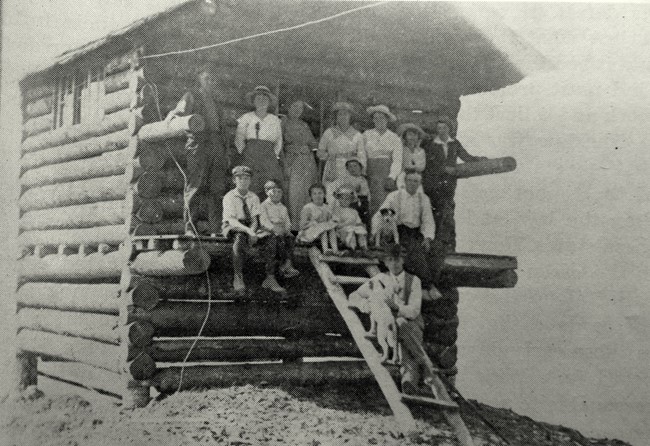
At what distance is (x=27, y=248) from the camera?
1427 cm

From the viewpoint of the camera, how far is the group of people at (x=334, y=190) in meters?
10.7

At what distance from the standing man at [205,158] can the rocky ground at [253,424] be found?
2.07m

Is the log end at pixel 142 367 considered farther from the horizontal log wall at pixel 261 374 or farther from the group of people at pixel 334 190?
the group of people at pixel 334 190

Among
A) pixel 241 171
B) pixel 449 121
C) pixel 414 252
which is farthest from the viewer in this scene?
pixel 449 121

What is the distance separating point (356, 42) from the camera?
42.4 ft

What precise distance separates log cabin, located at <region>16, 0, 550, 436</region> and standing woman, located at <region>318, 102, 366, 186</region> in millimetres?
636

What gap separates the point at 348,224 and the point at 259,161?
4.59ft

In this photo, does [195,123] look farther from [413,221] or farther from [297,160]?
[413,221]

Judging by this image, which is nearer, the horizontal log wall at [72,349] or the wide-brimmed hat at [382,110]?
the horizontal log wall at [72,349]

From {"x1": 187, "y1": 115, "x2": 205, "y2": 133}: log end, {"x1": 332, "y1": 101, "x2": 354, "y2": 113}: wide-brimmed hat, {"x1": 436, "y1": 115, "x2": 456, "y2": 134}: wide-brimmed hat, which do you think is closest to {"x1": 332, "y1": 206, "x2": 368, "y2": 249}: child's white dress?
{"x1": 332, "y1": 101, "x2": 354, "y2": 113}: wide-brimmed hat

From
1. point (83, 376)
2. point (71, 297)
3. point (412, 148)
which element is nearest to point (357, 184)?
point (412, 148)

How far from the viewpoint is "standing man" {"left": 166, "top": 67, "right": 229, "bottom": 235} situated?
10789 millimetres

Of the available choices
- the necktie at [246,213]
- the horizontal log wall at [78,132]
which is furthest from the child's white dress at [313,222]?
the horizontal log wall at [78,132]

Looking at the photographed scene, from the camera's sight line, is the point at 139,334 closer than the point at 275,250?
No
